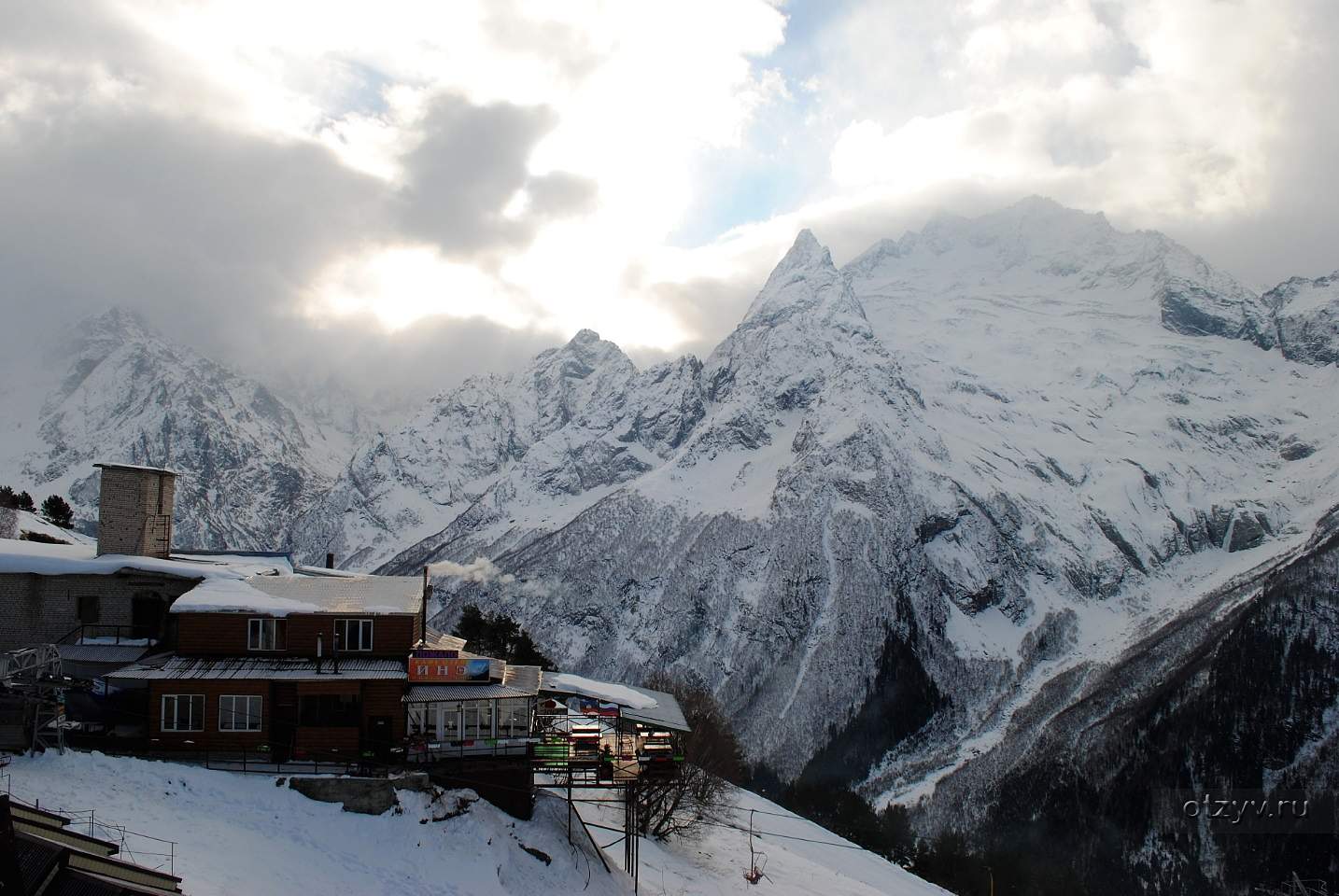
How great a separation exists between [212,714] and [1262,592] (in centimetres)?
21214

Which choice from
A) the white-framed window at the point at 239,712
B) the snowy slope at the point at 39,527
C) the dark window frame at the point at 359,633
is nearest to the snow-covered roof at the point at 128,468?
the dark window frame at the point at 359,633

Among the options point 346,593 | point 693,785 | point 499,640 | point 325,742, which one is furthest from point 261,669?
point 499,640

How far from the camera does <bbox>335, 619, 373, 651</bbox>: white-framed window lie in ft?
137

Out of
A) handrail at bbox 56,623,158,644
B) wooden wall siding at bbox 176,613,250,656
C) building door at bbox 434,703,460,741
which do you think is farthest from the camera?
handrail at bbox 56,623,158,644

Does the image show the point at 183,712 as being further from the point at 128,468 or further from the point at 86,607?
the point at 128,468

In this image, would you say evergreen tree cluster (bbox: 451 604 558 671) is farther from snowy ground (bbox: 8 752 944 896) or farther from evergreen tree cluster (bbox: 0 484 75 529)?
evergreen tree cluster (bbox: 0 484 75 529)

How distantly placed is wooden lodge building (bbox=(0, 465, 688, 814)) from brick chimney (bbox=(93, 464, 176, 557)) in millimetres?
84

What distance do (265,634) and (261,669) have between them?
219 cm

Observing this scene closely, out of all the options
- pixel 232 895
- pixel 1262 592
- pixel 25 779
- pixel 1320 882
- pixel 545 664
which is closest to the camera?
pixel 232 895

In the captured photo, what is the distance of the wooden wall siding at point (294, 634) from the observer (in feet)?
133

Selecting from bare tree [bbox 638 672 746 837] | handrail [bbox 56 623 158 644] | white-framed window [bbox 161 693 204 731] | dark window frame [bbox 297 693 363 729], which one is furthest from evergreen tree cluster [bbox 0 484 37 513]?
dark window frame [bbox 297 693 363 729]

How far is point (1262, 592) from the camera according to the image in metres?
198

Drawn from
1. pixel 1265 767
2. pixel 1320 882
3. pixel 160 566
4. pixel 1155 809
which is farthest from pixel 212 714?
pixel 1265 767

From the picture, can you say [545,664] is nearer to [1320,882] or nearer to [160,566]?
[160,566]
